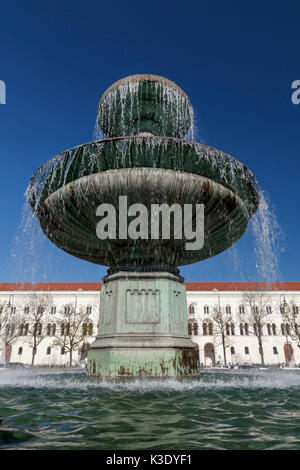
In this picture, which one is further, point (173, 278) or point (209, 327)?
point (209, 327)

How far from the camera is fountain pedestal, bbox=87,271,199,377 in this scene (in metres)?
6.93

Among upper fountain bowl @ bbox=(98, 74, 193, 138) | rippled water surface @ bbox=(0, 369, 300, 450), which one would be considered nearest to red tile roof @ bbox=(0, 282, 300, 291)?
upper fountain bowl @ bbox=(98, 74, 193, 138)

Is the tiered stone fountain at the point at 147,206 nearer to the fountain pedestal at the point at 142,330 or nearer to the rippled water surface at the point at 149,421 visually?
the fountain pedestal at the point at 142,330

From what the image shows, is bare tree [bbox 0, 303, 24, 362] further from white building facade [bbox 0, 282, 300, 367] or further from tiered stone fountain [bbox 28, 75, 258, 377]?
tiered stone fountain [bbox 28, 75, 258, 377]

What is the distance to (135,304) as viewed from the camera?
302 inches

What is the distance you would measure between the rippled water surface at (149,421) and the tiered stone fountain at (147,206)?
183 centimetres

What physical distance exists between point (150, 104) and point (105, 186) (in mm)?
3993

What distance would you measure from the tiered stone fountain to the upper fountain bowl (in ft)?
0.62

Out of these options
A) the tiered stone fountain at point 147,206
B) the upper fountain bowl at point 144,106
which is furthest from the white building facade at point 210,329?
the tiered stone fountain at point 147,206
